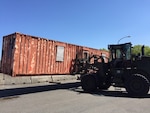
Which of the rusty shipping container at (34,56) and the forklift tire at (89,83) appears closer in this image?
the forklift tire at (89,83)

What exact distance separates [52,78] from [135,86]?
8.68 meters

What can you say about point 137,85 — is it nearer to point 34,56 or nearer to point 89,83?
point 89,83

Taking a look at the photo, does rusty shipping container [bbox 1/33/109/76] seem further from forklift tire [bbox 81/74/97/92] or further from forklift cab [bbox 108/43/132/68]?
forklift cab [bbox 108/43/132/68]

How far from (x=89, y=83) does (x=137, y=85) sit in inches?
120

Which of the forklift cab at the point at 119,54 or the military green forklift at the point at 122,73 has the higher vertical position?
the forklift cab at the point at 119,54

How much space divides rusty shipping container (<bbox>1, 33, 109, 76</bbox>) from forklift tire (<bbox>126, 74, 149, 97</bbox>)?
803 centimetres

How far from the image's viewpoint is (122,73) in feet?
46.7

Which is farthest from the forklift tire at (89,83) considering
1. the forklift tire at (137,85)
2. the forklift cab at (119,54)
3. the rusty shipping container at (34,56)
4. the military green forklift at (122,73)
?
the rusty shipping container at (34,56)

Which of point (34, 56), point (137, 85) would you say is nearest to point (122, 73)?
point (137, 85)

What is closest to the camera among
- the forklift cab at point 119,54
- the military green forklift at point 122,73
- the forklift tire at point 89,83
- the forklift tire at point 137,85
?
the forklift tire at point 137,85

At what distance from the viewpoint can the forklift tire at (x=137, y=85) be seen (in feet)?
42.3

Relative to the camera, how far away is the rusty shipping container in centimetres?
1730

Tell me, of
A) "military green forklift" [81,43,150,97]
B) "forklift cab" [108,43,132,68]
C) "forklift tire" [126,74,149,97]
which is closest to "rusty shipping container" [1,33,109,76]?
"military green forklift" [81,43,150,97]

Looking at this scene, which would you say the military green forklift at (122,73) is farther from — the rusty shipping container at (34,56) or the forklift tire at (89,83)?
the rusty shipping container at (34,56)
